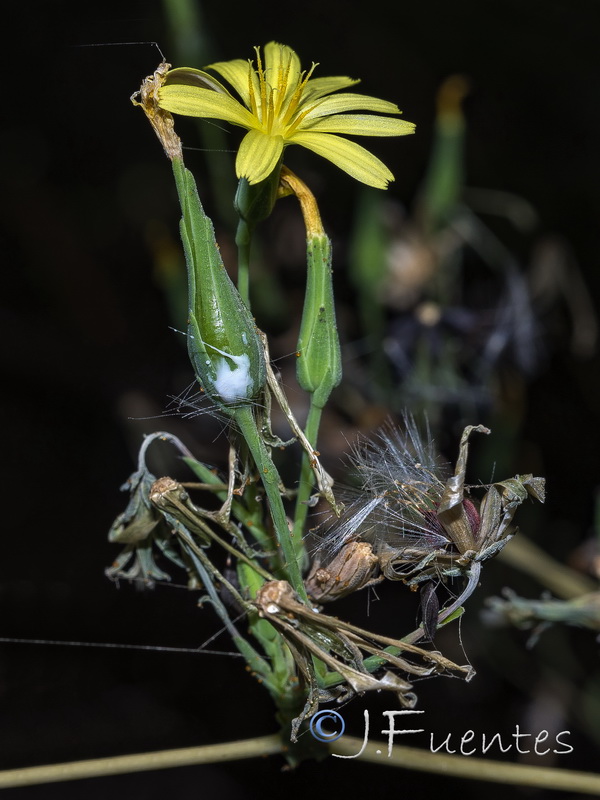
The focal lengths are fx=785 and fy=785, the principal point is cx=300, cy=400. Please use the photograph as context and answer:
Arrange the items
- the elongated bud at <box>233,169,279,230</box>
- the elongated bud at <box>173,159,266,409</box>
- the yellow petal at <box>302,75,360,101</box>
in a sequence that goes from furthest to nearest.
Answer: the yellow petal at <box>302,75,360,101</box>
the elongated bud at <box>233,169,279,230</box>
the elongated bud at <box>173,159,266,409</box>

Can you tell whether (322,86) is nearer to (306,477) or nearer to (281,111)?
(281,111)

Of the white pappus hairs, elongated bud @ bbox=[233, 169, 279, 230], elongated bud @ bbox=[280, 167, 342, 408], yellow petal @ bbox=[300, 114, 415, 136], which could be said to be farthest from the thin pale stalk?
yellow petal @ bbox=[300, 114, 415, 136]

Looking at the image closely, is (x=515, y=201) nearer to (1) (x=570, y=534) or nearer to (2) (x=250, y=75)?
(1) (x=570, y=534)

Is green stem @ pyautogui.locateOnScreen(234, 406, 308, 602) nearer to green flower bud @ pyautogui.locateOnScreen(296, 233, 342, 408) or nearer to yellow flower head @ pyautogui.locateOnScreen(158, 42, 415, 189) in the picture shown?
green flower bud @ pyautogui.locateOnScreen(296, 233, 342, 408)

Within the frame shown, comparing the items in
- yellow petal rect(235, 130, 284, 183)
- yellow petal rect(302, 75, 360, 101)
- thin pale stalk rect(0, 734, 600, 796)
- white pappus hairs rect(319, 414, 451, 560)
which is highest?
yellow petal rect(302, 75, 360, 101)

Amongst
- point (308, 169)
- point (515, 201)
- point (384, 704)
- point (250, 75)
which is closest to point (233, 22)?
point (308, 169)

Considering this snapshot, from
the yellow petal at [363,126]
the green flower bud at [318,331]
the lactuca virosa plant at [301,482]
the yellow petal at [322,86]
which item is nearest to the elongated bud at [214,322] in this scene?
the lactuca virosa plant at [301,482]

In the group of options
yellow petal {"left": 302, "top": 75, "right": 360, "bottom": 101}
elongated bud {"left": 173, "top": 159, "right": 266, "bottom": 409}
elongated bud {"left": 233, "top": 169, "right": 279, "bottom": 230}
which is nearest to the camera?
elongated bud {"left": 173, "top": 159, "right": 266, "bottom": 409}
